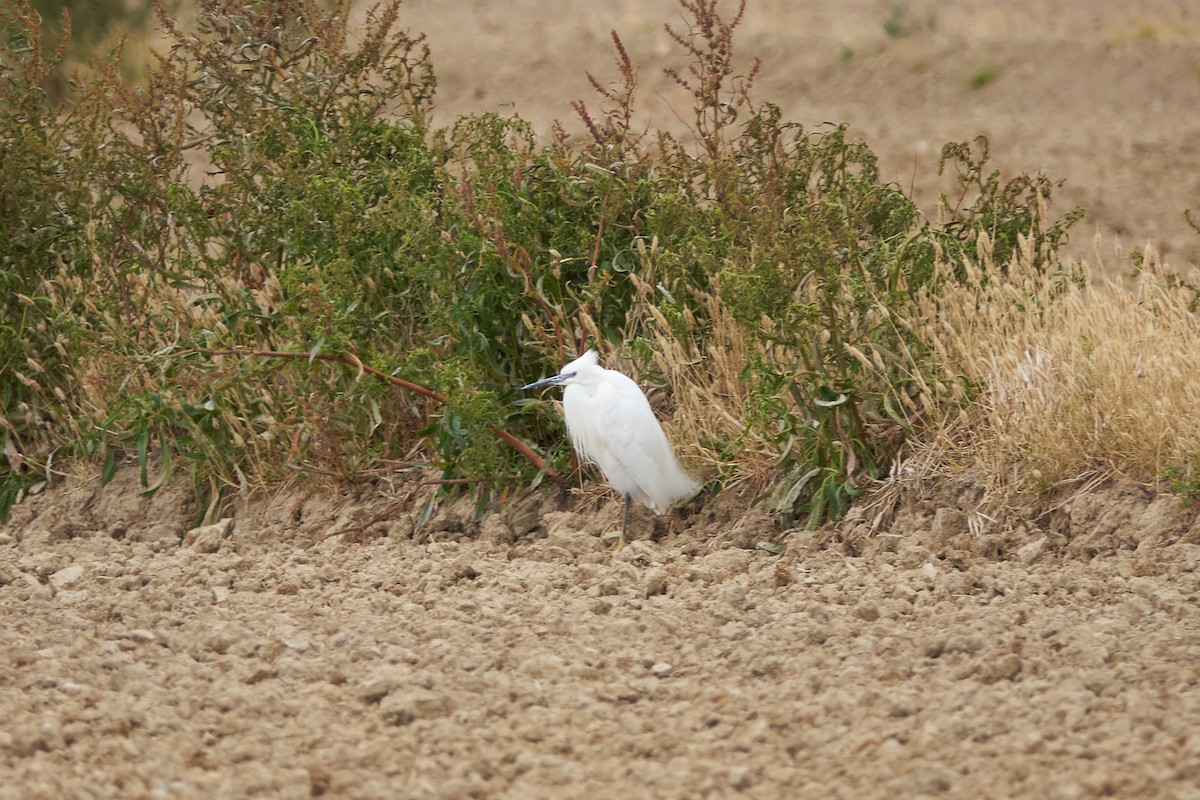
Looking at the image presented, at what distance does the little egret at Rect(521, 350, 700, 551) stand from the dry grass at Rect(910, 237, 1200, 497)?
2.71ft

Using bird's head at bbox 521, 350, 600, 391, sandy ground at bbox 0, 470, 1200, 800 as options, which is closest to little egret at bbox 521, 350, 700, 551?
bird's head at bbox 521, 350, 600, 391

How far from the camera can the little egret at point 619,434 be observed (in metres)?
4.27

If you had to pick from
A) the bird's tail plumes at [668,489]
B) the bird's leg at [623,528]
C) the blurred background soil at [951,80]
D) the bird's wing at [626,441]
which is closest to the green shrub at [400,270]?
the bird's tail plumes at [668,489]

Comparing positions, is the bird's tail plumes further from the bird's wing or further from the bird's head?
the bird's head

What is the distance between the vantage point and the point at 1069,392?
4.17 metres

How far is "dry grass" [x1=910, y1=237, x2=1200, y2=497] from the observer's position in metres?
4.02

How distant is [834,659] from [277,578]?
187cm

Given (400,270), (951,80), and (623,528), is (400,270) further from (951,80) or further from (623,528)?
(951,80)

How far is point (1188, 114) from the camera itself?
12953 millimetres

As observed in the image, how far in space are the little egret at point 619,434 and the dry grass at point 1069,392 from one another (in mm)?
827

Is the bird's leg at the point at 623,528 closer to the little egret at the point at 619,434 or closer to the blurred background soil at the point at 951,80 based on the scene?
the little egret at the point at 619,434

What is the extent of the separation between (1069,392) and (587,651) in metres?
1.79

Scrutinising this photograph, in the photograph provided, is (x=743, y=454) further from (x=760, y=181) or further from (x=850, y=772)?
(x=850, y=772)

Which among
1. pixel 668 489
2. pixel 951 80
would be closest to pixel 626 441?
pixel 668 489
